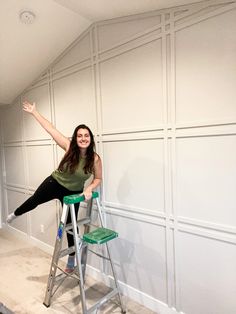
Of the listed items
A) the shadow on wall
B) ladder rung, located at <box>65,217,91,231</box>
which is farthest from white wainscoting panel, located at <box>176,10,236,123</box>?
ladder rung, located at <box>65,217,91,231</box>

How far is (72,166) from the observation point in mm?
2174

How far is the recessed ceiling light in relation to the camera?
2045 millimetres

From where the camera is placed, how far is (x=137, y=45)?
2.01m

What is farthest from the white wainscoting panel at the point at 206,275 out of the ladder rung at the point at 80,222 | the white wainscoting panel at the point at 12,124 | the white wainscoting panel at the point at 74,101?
the white wainscoting panel at the point at 12,124

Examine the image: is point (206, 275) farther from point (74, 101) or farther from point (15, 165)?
point (15, 165)

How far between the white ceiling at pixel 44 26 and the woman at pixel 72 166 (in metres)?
0.68

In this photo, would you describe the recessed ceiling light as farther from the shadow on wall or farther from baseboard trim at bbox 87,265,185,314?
baseboard trim at bbox 87,265,185,314

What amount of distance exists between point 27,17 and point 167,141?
1.64 metres

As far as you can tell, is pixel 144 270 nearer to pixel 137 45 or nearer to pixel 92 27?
pixel 137 45

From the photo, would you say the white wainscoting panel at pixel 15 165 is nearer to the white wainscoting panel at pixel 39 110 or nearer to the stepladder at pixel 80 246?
the white wainscoting panel at pixel 39 110

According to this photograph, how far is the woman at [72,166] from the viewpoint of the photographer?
2.16 meters

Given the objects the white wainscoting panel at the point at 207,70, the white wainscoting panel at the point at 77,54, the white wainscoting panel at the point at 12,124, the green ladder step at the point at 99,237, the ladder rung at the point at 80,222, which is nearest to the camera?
the white wainscoting panel at the point at 207,70

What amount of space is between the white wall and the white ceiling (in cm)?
11

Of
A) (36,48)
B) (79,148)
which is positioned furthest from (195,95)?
(36,48)
